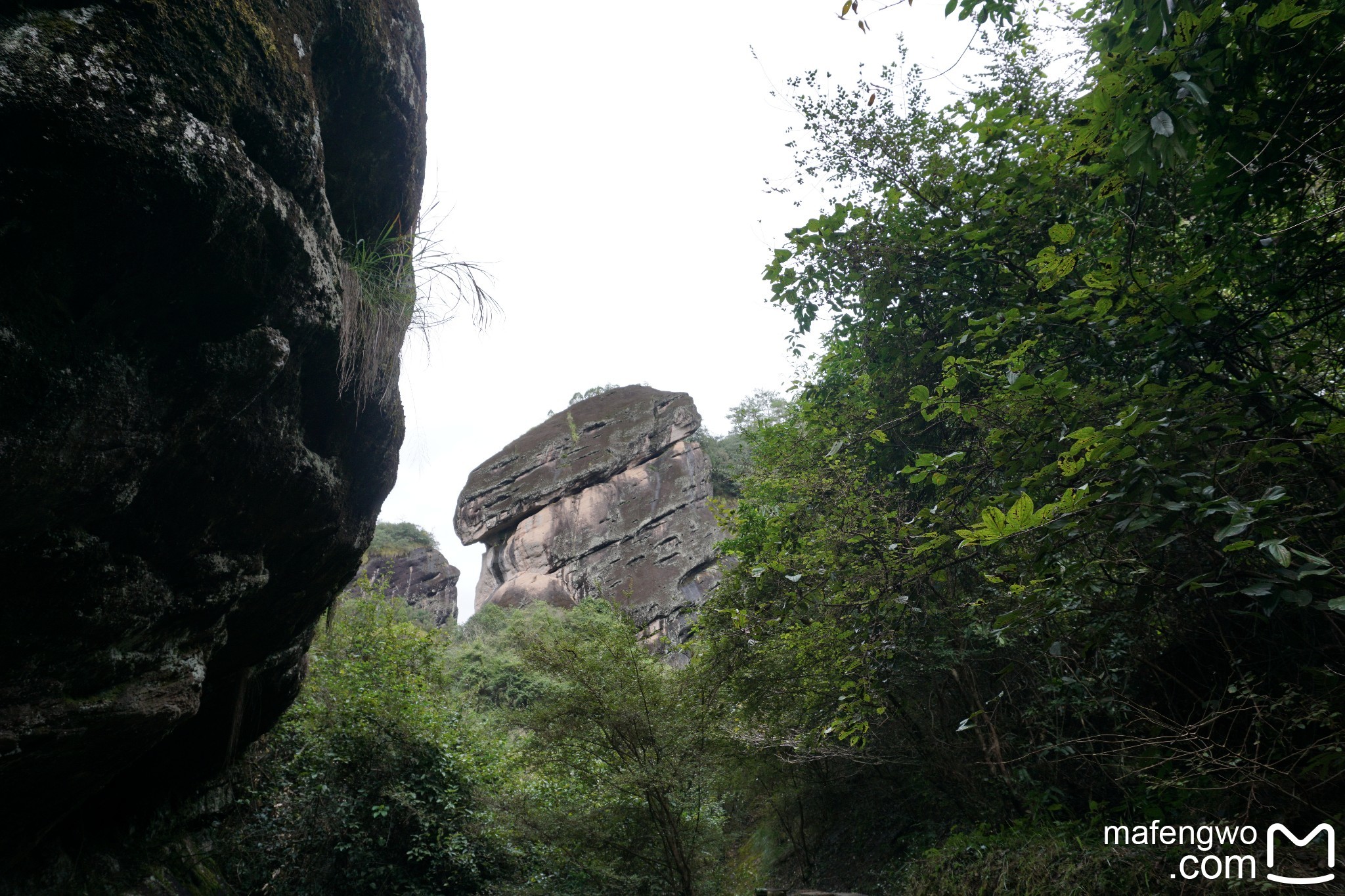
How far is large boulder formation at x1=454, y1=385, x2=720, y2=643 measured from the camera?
24.6m

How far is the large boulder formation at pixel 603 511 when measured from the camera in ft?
80.8

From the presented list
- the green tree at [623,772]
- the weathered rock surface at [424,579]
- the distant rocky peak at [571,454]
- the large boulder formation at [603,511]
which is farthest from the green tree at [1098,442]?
the weathered rock surface at [424,579]

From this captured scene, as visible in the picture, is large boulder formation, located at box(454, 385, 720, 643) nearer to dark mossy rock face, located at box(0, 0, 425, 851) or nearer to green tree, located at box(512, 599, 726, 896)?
green tree, located at box(512, 599, 726, 896)

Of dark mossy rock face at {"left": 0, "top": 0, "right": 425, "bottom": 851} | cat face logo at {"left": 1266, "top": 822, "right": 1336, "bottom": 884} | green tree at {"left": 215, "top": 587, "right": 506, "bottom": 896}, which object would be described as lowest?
cat face logo at {"left": 1266, "top": 822, "right": 1336, "bottom": 884}

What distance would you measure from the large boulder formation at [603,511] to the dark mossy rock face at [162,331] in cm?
1944

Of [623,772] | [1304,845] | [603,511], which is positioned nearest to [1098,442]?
[1304,845]

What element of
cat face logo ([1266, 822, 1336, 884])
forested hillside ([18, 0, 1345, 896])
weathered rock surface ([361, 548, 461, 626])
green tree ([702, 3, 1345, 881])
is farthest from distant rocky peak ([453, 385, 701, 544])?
cat face logo ([1266, 822, 1336, 884])

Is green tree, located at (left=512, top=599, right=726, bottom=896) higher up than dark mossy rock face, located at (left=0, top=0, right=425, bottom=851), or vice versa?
dark mossy rock face, located at (left=0, top=0, right=425, bottom=851)

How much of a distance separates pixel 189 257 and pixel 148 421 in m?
0.80

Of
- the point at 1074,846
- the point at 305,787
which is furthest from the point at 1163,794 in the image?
the point at 305,787

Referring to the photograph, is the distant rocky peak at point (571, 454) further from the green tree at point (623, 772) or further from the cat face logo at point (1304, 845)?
the cat face logo at point (1304, 845)

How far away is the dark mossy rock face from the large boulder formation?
1944cm

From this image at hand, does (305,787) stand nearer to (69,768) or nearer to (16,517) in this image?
(69,768)

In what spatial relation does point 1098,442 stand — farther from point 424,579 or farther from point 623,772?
point 424,579
